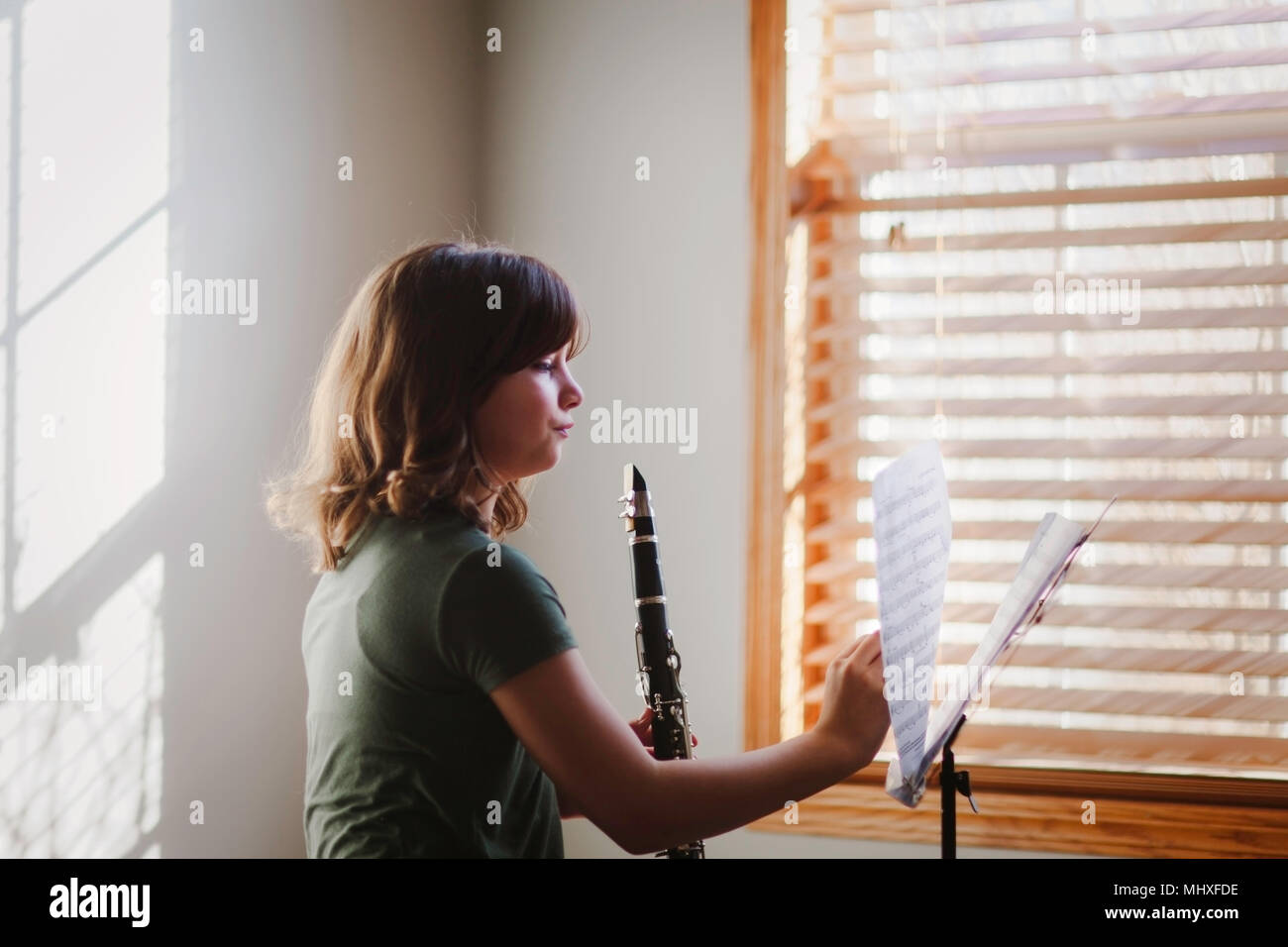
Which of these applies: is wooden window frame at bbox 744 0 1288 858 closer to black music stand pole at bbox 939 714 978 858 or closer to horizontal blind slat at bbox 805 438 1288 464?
horizontal blind slat at bbox 805 438 1288 464

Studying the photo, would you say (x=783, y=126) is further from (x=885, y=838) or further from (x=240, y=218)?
(x=885, y=838)

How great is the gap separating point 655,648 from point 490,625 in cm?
41

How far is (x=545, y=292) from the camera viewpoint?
1078mm

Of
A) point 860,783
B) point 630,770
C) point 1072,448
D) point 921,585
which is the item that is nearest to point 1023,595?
point 921,585

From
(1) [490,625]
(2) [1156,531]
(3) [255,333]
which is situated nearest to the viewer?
(1) [490,625]

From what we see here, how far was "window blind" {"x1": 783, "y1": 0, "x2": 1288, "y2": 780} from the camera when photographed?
2.10 metres

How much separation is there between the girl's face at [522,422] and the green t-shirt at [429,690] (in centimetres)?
10

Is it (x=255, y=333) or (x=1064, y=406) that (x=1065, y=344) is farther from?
(x=255, y=333)

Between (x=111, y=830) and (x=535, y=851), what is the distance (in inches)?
36.7

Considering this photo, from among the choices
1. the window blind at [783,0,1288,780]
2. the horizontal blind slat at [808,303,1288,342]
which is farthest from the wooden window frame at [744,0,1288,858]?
the horizontal blind slat at [808,303,1288,342]

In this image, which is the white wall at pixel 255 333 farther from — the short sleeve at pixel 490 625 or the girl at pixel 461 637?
the short sleeve at pixel 490 625

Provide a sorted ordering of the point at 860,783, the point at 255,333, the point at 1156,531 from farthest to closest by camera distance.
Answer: the point at 860,783
the point at 1156,531
the point at 255,333

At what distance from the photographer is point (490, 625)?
0.92 meters

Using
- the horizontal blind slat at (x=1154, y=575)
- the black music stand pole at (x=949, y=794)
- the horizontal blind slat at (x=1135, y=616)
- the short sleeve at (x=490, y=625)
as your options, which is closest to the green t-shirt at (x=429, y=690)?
the short sleeve at (x=490, y=625)
